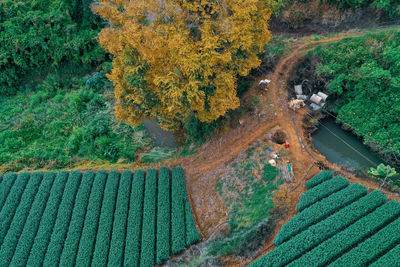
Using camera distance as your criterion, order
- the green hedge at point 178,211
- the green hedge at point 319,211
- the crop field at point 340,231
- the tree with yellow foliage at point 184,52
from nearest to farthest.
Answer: the crop field at point 340,231, the green hedge at point 319,211, the tree with yellow foliage at point 184,52, the green hedge at point 178,211

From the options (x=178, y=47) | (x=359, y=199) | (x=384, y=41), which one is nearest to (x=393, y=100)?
(x=384, y=41)

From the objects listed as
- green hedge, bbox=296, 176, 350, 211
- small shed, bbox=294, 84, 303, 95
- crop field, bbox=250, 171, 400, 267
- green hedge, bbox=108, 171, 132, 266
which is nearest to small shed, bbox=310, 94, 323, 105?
small shed, bbox=294, 84, 303, 95

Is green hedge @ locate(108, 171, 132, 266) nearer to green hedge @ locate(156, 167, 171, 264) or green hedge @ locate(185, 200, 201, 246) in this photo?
green hedge @ locate(156, 167, 171, 264)

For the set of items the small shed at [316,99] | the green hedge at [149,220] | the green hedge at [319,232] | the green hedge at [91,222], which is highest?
Answer: the small shed at [316,99]

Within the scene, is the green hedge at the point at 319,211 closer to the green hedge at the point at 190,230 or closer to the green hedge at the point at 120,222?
the green hedge at the point at 190,230

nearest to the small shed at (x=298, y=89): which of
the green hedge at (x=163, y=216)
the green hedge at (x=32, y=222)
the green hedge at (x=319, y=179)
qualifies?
the green hedge at (x=319, y=179)

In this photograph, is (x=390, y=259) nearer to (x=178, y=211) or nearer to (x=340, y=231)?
(x=340, y=231)

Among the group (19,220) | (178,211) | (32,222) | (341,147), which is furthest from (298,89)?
(19,220)

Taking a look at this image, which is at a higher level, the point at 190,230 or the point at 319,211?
the point at 319,211
